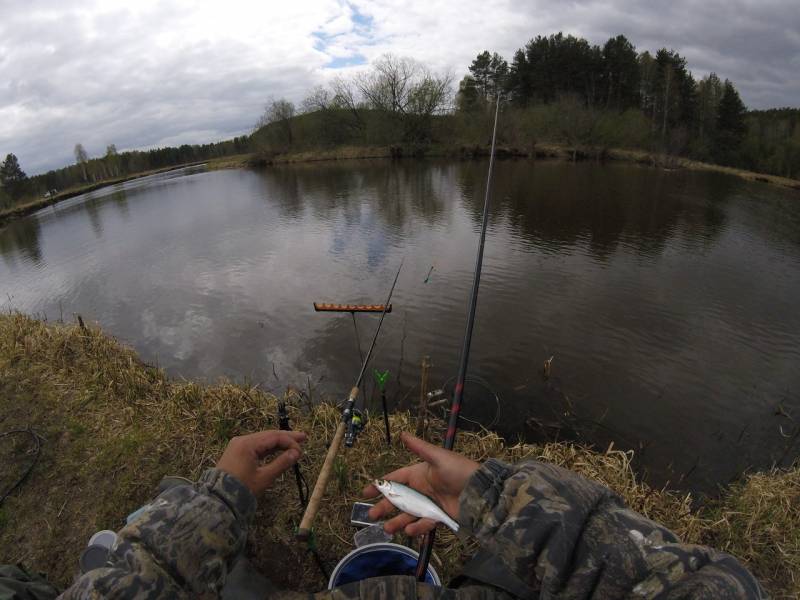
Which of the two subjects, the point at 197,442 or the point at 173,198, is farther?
the point at 173,198

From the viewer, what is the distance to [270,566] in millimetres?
3430

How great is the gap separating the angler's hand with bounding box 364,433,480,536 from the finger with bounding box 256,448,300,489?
46cm

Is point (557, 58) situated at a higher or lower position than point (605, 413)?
higher

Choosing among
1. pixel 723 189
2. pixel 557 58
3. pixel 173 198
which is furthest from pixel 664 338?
pixel 557 58

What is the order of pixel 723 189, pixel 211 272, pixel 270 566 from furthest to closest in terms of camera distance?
pixel 723 189 → pixel 211 272 → pixel 270 566

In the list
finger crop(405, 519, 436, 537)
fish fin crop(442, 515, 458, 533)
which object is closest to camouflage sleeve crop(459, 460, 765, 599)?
fish fin crop(442, 515, 458, 533)

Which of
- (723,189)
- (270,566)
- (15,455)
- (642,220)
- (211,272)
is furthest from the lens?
(723,189)

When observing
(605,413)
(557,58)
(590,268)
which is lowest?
(605,413)

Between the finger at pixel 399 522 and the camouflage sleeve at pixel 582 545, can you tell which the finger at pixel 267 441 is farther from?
the camouflage sleeve at pixel 582 545

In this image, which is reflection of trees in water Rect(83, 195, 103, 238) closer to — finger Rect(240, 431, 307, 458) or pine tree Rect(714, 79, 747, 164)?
finger Rect(240, 431, 307, 458)

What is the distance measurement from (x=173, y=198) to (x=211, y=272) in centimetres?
2693

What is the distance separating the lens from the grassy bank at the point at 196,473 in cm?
363

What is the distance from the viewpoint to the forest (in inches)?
1863

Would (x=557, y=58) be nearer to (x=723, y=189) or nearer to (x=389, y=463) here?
(x=723, y=189)
